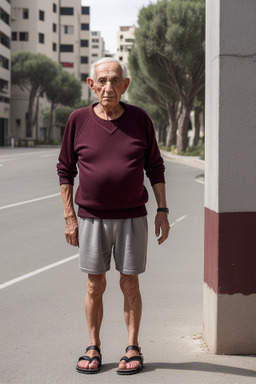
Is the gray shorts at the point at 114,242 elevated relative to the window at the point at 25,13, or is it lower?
lower

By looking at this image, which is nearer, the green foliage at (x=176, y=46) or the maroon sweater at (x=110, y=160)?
the maroon sweater at (x=110, y=160)

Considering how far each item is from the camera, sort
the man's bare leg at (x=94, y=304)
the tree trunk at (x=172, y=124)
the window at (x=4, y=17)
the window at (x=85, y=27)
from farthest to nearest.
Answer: the window at (x=85, y=27)
the window at (x=4, y=17)
the tree trunk at (x=172, y=124)
the man's bare leg at (x=94, y=304)

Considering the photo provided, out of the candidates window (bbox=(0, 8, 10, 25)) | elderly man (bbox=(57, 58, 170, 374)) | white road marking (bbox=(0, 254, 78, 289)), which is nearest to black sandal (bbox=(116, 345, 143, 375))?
elderly man (bbox=(57, 58, 170, 374))

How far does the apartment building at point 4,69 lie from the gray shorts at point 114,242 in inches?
3160

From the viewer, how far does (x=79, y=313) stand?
583cm

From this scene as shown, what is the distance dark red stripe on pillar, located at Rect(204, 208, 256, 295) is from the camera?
4.42m

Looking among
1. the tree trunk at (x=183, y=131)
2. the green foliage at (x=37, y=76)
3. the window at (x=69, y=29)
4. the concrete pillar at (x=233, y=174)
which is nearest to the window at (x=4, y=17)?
the green foliage at (x=37, y=76)

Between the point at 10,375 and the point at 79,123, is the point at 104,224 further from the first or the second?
the point at 10,375

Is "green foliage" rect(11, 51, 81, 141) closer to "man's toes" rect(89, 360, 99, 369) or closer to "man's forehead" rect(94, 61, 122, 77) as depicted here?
"man's forehead" rect(94, 61, 122, 77)

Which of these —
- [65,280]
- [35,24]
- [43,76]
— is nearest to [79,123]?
[65,280]

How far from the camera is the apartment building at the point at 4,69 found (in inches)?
3317

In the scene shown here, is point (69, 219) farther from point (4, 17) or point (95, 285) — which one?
point (4, 17)

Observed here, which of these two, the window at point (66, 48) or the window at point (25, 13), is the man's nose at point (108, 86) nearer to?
the window at point (25, 13)

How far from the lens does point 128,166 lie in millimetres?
4035
